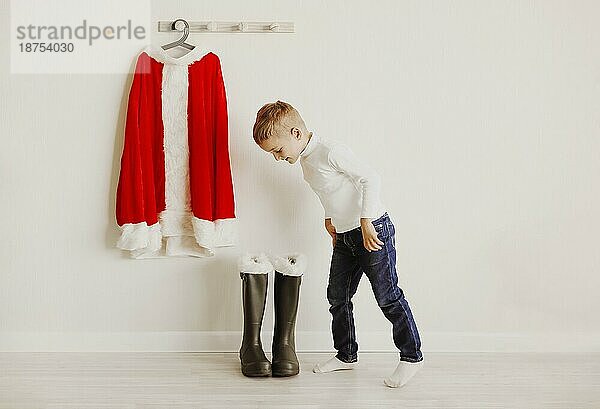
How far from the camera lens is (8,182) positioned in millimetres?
3002

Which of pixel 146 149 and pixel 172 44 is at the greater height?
pixel 172 44

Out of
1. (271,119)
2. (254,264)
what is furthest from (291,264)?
(271,119)

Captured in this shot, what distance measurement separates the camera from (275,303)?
2861 millimetres

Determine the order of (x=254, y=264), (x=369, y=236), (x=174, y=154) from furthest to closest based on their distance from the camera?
1. (x=174, y=154)
2. (x=254, y=264)
3. (x=369, y=236)

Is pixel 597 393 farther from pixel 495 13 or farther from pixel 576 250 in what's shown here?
pixel 495 13

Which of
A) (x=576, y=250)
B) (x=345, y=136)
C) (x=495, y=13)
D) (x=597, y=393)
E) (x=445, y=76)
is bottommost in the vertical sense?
(x=597, y=393)

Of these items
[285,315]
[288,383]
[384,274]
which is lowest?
[288,383]

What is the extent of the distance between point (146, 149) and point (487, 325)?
151cm

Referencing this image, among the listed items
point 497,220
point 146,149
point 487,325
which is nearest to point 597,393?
Answer: point 487,325

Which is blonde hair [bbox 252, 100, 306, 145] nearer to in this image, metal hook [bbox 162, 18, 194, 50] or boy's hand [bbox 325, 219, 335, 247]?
boy's hand [bbox 325, 219, 335, 247]

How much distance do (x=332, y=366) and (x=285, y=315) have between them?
25 cm

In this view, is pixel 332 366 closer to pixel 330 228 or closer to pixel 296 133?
pixel 330 228

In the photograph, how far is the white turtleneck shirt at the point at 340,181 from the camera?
2604 millimetres

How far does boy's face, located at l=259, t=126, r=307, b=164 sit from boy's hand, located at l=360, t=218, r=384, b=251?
335 mm
